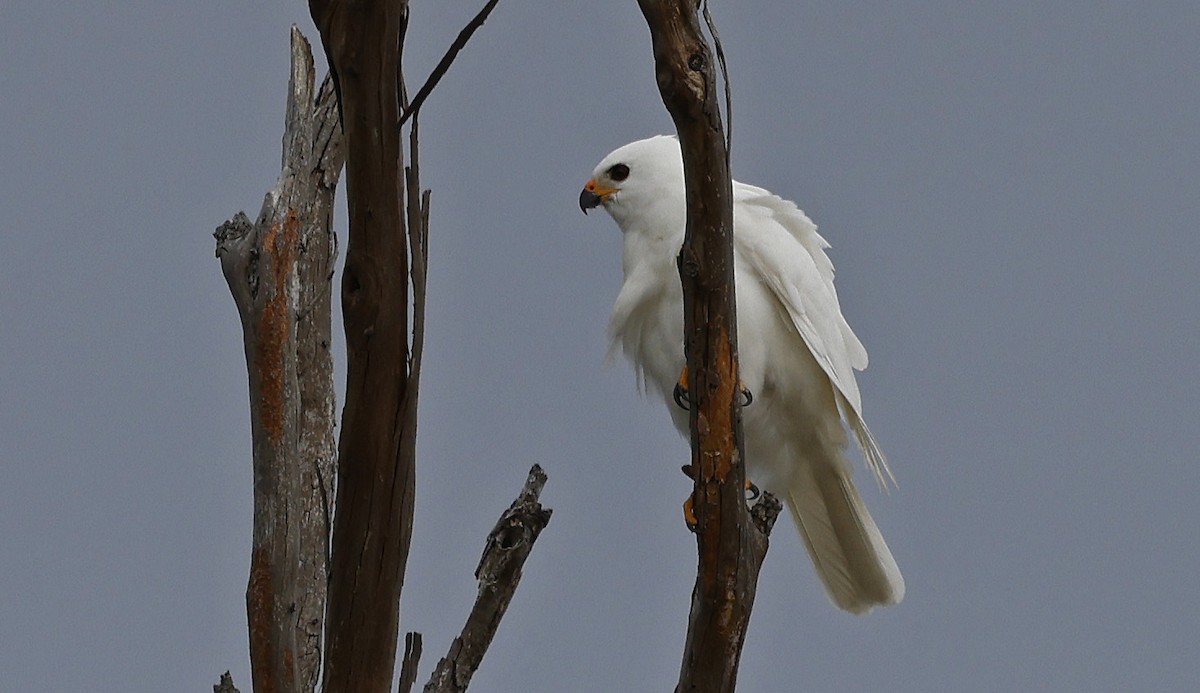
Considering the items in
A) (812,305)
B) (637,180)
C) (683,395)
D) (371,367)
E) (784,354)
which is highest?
(637,180)

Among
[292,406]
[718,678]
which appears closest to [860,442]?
[718,678]

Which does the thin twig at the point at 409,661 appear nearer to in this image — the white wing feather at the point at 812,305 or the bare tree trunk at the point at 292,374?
the bare tree trunk at the point at 292,374

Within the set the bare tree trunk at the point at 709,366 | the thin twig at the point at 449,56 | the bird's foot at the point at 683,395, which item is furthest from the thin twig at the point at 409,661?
the thin twig at the point at 449,56

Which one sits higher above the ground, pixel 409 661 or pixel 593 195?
pixel 593 195

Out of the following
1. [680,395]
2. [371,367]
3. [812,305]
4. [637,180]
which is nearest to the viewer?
[371,367]

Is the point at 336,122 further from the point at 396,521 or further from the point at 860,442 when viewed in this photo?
the point at 860,442

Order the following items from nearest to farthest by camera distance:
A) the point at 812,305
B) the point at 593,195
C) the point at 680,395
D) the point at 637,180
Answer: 1. the point at 680,395
2. the point at 812,305
3. the point at 637,180
4. the point at 593,195

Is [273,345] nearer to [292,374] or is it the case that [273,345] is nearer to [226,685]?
[292,374]

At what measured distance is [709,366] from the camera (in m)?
2.86

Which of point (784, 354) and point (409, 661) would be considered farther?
point (784, 354)

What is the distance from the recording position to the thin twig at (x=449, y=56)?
8.27 ft

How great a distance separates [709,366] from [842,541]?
1.53m

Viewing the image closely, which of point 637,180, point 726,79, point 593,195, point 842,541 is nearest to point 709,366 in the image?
point 726,79

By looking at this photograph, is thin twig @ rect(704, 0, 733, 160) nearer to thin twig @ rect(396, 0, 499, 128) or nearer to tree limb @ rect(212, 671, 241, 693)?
thin twig @ rect(396, 0, 499, 128)
